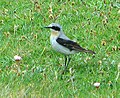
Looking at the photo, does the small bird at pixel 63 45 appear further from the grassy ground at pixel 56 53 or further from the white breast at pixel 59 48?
the grassy ground at pixel 56 53

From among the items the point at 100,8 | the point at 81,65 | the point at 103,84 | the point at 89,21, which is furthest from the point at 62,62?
the point at 100,8

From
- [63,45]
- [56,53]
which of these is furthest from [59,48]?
[56,53]

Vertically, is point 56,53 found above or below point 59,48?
below

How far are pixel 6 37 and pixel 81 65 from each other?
166 centimetres

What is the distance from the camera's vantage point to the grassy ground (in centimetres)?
833

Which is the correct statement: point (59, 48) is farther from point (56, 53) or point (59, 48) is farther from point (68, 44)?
point (56, 53)

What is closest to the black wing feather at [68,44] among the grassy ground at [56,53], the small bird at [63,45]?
the small bird at [63,45]

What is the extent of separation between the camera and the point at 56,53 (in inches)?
385

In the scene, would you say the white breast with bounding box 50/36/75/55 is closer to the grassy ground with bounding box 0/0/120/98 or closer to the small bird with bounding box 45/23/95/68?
the small bird with bounding box 45/23/95/68

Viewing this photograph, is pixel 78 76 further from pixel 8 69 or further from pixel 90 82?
pixel 8 69

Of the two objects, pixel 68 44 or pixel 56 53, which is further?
pixel 56 53

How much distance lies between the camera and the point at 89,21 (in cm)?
1108

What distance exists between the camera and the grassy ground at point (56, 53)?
8328mm

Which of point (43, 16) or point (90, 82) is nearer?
point (90, 82)
